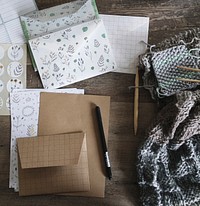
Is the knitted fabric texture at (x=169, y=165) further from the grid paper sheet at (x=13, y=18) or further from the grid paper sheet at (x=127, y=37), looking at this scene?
the grid paper sheet at (x=13, y=18)

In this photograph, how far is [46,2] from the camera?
2.93ft

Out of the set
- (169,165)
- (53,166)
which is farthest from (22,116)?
(169,165)

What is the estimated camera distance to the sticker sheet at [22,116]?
0.86m

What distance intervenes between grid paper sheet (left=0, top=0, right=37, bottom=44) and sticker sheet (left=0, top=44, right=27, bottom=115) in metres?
0.02

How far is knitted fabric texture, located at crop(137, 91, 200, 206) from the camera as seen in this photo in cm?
82

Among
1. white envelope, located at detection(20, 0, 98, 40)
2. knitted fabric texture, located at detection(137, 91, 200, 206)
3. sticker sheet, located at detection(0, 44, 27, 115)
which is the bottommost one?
knitted fabric texture, located at detection(137, 91, 200, 206)

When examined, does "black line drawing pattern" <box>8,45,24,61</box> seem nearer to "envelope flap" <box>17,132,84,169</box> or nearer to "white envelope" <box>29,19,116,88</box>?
"white envelope" <box>29,19,116,88</box>

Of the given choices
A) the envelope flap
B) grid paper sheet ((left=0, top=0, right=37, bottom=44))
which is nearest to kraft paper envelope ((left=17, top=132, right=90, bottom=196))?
the envelope flap

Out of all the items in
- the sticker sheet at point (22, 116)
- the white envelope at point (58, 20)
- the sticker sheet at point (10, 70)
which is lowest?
the sticker sheet at point (22, 116)

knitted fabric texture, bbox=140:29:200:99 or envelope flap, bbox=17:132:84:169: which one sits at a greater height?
knitted fabric texture, bbox=140:29:200:99

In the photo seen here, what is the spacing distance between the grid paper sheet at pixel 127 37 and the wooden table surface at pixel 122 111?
0.01 m

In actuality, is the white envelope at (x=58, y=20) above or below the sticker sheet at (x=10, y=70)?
above

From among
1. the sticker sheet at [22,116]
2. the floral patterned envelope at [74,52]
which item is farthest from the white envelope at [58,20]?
the sticker sheet at [22,116]

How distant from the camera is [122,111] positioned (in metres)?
0.87
